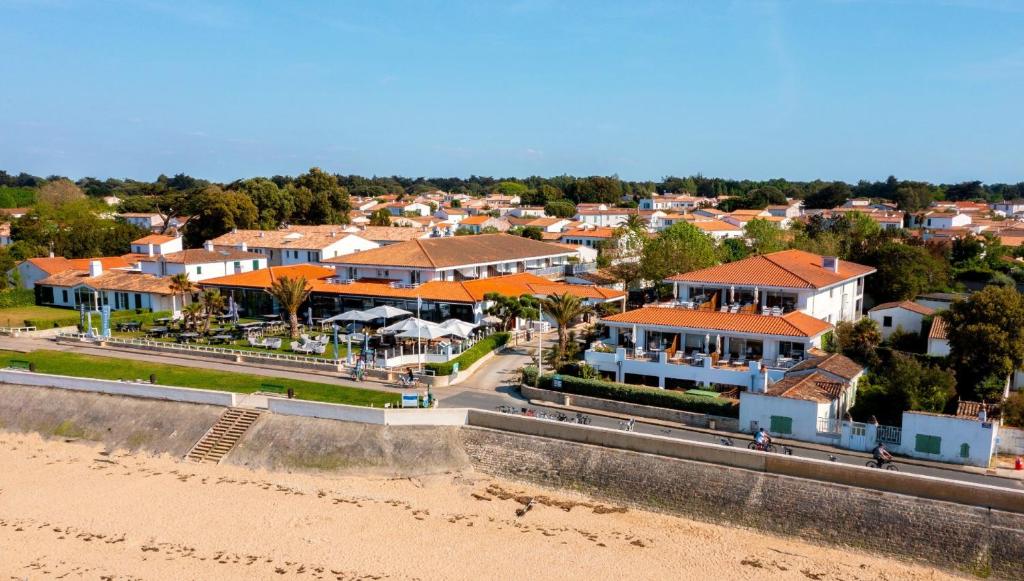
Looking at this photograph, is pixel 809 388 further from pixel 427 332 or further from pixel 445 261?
pixel 445 261

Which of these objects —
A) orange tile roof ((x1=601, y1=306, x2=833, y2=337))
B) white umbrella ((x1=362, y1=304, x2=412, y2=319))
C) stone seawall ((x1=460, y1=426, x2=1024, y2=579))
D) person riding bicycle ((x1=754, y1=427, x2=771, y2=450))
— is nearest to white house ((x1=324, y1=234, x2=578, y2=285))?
white umbrella ((x1=362, y1=304, x2=412, y2=319))

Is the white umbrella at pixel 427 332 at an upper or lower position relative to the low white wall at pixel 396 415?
upper

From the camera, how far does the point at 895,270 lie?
150 feet

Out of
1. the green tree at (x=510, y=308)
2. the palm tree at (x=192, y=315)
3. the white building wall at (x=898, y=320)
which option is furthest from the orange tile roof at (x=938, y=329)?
the palm tree at (x=192, y=315)

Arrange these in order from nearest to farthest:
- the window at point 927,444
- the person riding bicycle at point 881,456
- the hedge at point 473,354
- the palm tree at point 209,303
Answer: the person riding bicycle at point 881,456
the window at point 927,444
the hedge at point 473,354
the palm tree at point 209,303

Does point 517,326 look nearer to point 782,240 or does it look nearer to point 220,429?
point 220,429

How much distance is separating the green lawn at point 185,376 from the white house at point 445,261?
45.4 ft

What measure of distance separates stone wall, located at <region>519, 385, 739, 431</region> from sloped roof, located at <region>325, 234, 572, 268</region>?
1628cm

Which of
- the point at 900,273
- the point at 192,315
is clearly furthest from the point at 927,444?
the point at 192,315

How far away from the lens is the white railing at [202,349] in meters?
36.6

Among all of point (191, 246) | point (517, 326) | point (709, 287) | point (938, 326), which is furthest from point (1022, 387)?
point (191, 246)

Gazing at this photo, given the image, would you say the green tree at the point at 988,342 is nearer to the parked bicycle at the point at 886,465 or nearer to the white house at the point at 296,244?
the parked bicycle at the point at 886,465

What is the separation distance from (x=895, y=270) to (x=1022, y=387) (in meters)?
17.4

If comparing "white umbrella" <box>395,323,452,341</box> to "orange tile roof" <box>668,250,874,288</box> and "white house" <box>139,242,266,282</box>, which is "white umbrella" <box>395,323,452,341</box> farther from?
"white house" <box>139,242,266,282</box>
